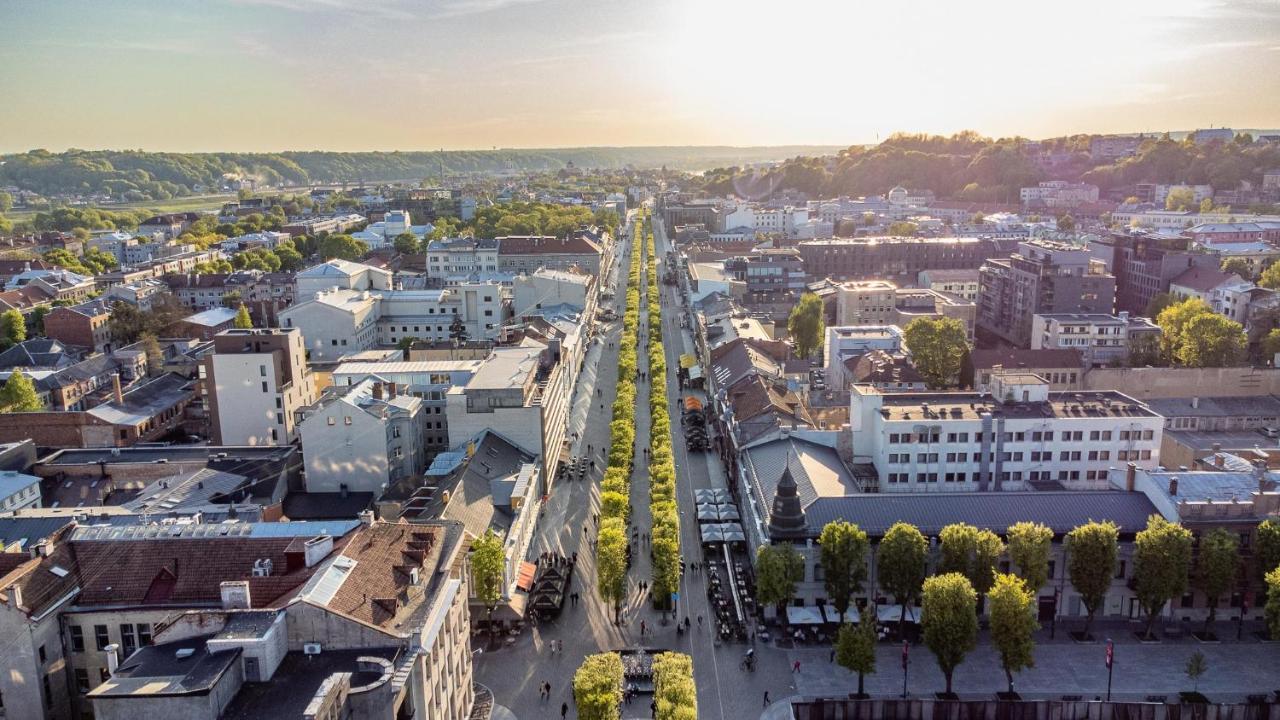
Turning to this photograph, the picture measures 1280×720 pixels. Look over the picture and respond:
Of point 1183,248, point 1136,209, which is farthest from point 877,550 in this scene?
point 1136,209

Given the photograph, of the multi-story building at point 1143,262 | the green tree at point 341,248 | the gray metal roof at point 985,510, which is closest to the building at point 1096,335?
the multi-story building at point 1143,262

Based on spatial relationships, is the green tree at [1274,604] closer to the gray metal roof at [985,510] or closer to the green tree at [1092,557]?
the green tree at [1092,557]

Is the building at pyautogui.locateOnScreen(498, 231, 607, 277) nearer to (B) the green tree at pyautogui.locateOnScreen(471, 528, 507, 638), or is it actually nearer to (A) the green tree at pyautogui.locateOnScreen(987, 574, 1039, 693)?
(B) the green tree at pyautogui.locateOnScreen(471, 528, 507, 638)

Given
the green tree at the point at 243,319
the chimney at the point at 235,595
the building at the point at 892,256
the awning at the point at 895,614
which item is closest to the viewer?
the chimney at the point at 235,595

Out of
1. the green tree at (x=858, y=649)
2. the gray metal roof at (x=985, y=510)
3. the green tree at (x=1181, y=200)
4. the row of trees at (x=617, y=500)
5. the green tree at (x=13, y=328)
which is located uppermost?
the green tree at (x=1181, y=200)

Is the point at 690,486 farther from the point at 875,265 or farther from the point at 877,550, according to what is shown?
the point at 875,265

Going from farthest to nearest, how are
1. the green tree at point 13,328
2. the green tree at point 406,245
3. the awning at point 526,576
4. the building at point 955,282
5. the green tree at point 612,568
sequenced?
the green tree at point 406,245, the building at point 955,282, the green tree at point 13,328, the awning at point 526,576, the green tree at point 612,568

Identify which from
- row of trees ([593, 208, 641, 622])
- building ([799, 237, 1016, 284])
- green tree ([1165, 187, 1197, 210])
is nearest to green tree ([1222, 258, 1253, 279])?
building ([799, 237, 1016, 284])
